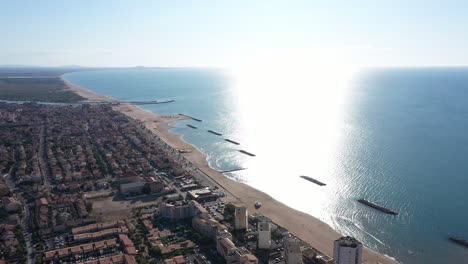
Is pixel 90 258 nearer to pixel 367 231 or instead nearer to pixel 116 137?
pixel 367 231

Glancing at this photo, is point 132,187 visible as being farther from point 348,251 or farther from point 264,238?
point 348,251

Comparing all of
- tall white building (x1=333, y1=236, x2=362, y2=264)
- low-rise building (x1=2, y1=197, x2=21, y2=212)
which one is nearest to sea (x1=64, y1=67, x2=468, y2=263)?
tall white building (x1=333, y1=236, x2=362, y2=264)

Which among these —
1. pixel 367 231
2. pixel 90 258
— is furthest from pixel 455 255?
pixel 90 258

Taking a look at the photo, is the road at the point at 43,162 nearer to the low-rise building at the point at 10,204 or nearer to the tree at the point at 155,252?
the low-rise building at the point at 10,204

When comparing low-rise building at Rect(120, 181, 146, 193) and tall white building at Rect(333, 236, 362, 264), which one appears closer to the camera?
tall white building at Rect(333, 236, 362, 264)

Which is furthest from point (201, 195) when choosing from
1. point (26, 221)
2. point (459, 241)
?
point (459, 241)

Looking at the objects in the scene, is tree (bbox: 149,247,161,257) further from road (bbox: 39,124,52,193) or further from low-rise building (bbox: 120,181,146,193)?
road (bbox: 39,124,52,193)
